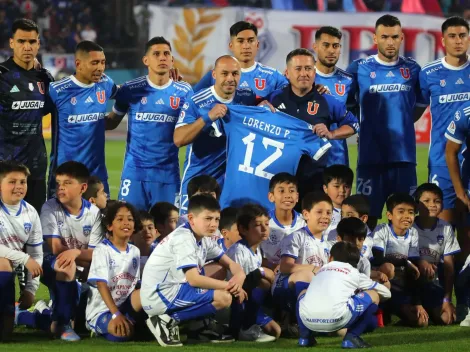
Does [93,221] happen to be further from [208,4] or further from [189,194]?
[208,4]

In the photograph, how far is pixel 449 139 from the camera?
8.86 metres

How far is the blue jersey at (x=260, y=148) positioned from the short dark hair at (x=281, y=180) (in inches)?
17.6

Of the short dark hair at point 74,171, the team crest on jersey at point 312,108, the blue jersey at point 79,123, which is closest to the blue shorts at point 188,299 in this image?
the short dark hair at point 74,171

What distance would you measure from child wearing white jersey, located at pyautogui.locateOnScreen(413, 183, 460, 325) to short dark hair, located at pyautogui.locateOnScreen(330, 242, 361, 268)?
131 centimetres

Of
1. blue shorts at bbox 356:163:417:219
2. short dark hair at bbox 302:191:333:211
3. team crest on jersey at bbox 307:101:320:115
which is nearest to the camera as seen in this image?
short dark hair at bbox 302:191:333:211

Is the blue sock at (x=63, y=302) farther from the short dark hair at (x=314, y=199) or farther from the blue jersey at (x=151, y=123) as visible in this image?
the blue jersey at (x=151, y=123)

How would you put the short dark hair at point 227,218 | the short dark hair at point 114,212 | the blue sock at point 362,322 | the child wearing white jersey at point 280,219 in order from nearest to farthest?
the blue sock at point 362,322 < the short dark hair at point 114,212 < the short dark hair at point 227,218 < the child wearing white jersey at point 280,219

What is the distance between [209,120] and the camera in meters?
8.41

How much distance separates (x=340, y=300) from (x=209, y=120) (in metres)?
2.20

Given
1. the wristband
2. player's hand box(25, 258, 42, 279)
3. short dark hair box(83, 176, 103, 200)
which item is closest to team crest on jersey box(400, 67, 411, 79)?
short dark hair box(83, 176, 103, 200)

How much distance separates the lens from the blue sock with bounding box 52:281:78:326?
739 centimetres

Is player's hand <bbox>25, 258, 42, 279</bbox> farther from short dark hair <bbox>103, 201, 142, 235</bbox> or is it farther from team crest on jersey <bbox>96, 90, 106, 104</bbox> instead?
team crest on jersey <bbox>96, 90, 106, 104</bbox>

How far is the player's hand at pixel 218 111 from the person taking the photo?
828 centimetres

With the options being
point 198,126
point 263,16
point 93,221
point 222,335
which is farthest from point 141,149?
point 263,16
